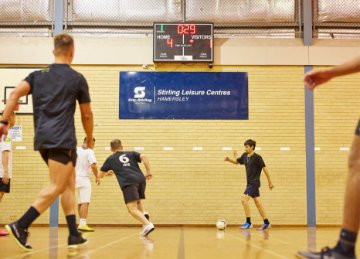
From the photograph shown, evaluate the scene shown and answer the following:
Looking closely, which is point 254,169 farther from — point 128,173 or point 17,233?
point 17,233

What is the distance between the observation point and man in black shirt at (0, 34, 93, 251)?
194 inches

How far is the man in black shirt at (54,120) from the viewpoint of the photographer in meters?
4.93

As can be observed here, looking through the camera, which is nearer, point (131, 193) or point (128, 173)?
point (131, 193)

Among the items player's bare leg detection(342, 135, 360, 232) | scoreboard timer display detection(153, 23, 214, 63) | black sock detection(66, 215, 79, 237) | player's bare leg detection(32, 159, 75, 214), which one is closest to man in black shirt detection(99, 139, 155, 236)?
black sock detection(66, 215, 79, 237)

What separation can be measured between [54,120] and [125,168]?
172 inches

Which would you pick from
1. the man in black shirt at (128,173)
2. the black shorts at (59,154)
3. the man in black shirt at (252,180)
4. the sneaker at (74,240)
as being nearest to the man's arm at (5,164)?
the man in black shirt at (128,173)

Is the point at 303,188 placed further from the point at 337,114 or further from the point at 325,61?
the point at 325,61

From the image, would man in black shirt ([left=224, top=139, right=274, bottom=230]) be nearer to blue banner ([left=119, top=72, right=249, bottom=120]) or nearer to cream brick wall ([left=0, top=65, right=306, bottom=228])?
cream brick wall ([left=0, top=65, right=306, bottom=228])

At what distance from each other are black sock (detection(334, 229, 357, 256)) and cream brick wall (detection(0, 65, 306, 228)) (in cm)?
1004

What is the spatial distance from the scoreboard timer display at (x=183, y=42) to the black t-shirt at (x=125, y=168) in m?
4.64

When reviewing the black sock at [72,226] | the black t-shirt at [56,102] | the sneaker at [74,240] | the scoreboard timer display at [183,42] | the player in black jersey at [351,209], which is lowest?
the sneaker at [74,240]

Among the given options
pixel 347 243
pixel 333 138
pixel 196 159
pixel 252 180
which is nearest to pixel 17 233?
pixel 347 243

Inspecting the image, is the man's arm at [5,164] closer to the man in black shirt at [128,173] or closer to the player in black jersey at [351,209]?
the man in black shirt at [128,173]

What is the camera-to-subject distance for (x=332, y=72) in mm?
3307
